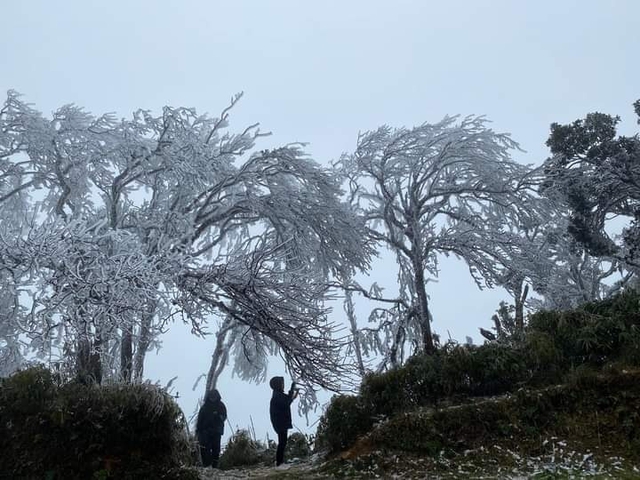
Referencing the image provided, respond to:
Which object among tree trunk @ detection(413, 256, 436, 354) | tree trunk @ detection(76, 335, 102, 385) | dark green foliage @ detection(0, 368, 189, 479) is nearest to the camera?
dark green foliage @ detection(0, 368, 189, 479)

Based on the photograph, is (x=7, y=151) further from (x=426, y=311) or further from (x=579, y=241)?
(x=579, y=241)

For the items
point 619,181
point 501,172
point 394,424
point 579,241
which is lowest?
point 394,424

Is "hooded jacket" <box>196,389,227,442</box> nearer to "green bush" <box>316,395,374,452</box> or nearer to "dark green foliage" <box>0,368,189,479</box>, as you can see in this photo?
"green bush" <box>316,395,374,452</box>

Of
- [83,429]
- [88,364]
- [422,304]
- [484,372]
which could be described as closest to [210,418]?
[88,364]

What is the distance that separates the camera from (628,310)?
959 cm

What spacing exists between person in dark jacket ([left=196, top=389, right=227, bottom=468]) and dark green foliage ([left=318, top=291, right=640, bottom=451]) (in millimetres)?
1913

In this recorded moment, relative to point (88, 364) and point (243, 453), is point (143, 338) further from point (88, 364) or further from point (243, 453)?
point (243, 453)

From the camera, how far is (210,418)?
10.5 meters

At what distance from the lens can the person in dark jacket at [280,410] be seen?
9945 mm

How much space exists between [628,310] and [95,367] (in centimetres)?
814

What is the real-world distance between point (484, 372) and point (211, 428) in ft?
15.0

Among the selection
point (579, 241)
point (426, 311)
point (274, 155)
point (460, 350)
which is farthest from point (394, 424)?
point (579, 241)

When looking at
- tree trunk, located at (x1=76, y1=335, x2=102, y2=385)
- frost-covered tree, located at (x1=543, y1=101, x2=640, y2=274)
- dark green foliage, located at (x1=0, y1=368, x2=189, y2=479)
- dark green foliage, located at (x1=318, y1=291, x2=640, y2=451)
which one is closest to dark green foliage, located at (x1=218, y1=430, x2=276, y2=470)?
dark green foliage, located at (x1=318, y1=291, x2=640, y2=451)

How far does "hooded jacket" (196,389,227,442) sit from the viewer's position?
10484 millimetres
